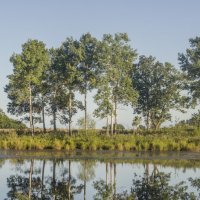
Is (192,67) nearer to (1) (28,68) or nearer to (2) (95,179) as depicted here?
(1) (28,68)

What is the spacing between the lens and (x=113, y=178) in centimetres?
2502

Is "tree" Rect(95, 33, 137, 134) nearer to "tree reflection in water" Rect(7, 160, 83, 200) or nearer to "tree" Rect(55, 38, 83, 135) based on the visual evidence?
"tree" Rect(55, 38, 83, 135)

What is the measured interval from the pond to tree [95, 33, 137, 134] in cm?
3174

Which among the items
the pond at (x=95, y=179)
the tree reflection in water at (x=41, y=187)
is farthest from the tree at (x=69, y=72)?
the tree reflection in water at (x=41, y=187)

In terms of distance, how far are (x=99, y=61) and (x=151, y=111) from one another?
777 inches

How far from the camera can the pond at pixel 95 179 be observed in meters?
19.4

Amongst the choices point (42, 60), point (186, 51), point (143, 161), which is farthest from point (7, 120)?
point (143, 161)

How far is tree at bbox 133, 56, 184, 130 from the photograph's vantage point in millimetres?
83938

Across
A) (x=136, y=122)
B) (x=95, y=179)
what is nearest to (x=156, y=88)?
(x=136, y=122)

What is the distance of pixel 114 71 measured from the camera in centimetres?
6925

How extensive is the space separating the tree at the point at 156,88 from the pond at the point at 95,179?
47.8 m

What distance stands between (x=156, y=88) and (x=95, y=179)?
201 feet

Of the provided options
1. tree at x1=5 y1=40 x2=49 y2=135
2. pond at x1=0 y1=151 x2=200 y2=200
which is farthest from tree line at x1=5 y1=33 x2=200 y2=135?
pond at x1=0 y1=151 x2=200 y2=200

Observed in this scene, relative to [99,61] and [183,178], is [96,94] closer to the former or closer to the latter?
[99,61]
